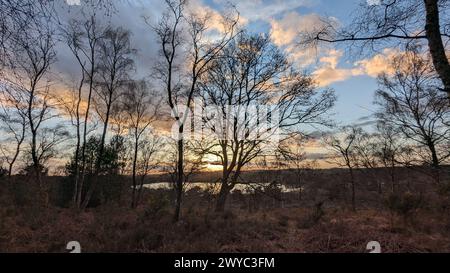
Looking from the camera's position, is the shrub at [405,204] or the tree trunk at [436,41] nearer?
the tree trunk at [436,41]

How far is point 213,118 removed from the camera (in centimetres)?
1850

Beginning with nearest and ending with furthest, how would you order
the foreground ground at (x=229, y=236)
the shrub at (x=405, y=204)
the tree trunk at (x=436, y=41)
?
the tree trunk at (x=436, y=41), the foreground ground at (x=229, y=236), the shrub at (x=405, y=204)

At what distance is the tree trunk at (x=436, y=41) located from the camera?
14.5 feet

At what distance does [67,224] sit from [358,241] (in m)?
13.1

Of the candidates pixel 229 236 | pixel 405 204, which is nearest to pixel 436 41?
pixel 229 236

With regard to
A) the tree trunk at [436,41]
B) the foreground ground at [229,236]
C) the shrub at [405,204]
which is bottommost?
the foreground ground at [229,236]

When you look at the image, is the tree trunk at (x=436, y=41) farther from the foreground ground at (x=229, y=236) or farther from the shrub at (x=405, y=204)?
the shrub at (x=405, y=204)

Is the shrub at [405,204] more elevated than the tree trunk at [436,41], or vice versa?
the tree trunk at [436,41]

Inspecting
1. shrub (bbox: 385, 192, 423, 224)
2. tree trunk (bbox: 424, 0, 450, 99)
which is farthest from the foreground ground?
tree trunk (bbox: 424, 0, 450, 99)

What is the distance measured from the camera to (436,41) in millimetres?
A: 4457

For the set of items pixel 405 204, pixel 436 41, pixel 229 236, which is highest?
pixel 436 41

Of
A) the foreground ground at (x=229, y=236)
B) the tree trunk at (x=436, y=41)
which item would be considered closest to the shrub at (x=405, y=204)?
the foreground ground at (x=229, y=236)

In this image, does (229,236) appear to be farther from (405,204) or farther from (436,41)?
(405,204)
